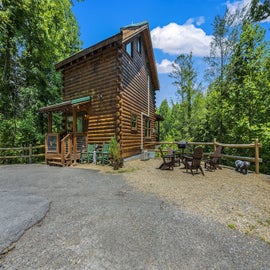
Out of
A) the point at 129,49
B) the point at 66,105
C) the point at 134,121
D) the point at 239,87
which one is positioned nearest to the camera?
the point at 66,105

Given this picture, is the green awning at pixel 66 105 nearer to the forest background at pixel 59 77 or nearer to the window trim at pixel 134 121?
the window trim at pixel 134 121

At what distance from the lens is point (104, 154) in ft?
27.5

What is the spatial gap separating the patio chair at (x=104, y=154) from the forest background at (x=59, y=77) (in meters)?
5.77

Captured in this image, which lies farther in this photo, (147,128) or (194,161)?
(147,128)

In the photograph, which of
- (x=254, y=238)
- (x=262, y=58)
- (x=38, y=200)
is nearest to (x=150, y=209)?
(x=254, y=238)

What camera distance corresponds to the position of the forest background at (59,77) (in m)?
10.2

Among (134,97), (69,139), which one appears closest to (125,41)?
(134,97)

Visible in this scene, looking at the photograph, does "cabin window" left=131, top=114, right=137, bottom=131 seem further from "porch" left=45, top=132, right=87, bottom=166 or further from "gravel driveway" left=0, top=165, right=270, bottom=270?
"gravel driveway" left=0, top=165, right=270, bottom=270

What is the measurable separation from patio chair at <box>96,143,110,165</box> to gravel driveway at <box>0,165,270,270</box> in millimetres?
4562

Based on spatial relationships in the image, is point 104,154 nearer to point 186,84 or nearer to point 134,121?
point 134,121

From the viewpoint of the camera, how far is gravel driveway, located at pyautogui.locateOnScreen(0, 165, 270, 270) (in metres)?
1.93

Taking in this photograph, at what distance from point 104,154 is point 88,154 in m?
1.01

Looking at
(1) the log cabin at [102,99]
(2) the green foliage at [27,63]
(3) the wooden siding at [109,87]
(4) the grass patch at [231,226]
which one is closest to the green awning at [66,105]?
(1) the log cabin at [102,99]

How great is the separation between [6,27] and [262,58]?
18254 millimetres
